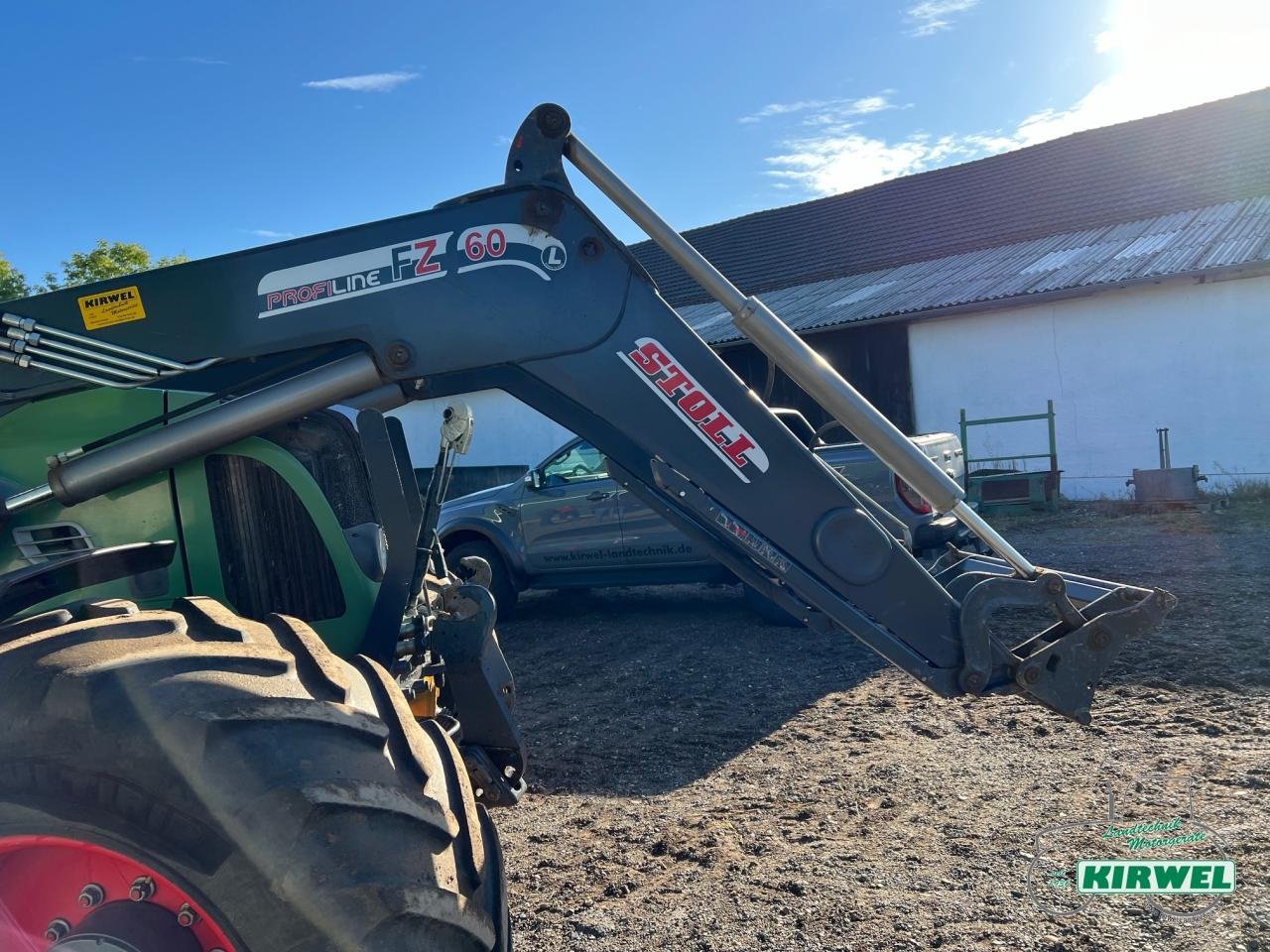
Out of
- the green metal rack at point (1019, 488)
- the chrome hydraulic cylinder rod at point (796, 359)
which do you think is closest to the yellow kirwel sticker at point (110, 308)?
the chrome hydraulic cylinder rod at point (796, 359)

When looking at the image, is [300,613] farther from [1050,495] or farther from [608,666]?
[1050,495]

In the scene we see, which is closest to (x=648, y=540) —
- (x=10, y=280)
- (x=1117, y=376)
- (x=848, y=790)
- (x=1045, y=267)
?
(x=848, y=790)

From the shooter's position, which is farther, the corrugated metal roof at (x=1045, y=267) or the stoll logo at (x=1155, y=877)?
the corrugated metal roof at (x=1045, y=267)

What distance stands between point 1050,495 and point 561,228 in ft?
43.3

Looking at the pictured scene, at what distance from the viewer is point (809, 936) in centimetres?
325

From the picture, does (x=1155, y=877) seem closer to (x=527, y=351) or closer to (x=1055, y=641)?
(x=1055, y=641)

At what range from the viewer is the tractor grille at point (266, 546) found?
2947 mm

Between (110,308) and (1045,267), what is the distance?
16286 mm

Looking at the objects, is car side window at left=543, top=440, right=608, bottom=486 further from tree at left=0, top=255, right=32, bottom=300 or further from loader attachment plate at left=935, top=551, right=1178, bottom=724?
tree at left=0, top=255, right=32, bottom=300

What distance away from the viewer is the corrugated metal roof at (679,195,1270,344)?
1438cm

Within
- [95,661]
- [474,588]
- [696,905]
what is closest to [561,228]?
[474,588]

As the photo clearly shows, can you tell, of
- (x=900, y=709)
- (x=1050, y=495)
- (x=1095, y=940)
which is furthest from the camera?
(x=1050, y=495)

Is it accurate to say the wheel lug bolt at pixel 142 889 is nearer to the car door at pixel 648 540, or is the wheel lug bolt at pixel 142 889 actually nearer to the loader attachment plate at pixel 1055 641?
the loader attachment plate at pixel 1055 641

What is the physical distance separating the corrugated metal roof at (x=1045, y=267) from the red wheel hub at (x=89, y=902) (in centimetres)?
1484
